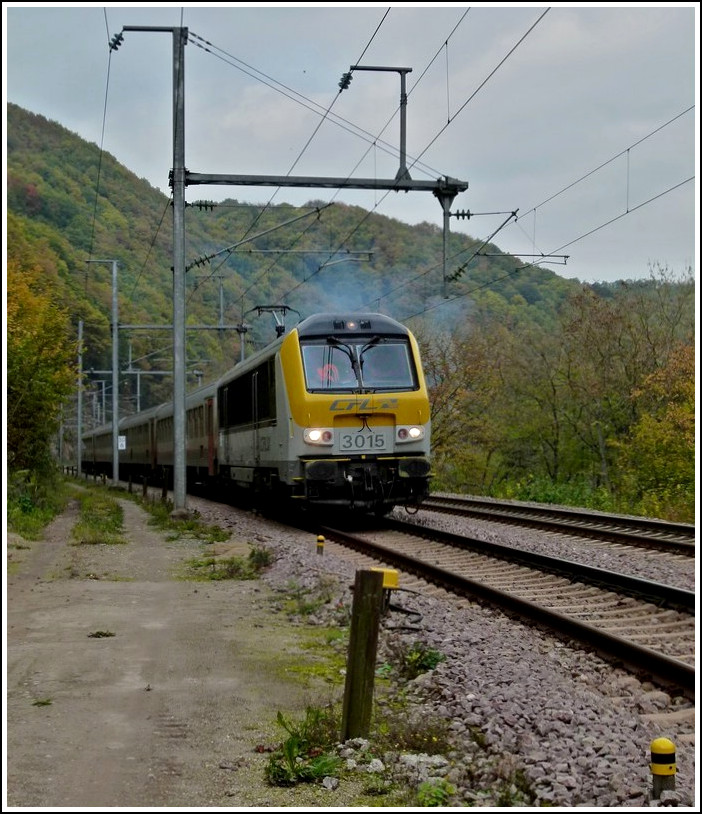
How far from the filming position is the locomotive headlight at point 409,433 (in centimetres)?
1678

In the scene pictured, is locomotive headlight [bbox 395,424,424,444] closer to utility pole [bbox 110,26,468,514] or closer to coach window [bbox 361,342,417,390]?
coach window [bbox 361,342,417,390]

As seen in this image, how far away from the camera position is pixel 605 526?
60.0 ft

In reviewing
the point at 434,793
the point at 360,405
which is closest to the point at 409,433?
the point at 360,405

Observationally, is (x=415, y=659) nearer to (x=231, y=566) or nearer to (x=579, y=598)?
(x=579, y=598)

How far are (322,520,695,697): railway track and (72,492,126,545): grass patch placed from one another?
15.3 feet

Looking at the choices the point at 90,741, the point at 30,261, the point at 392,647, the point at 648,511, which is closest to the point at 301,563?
the point at 392,647

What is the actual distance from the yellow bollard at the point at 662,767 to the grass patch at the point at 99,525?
1327 cm

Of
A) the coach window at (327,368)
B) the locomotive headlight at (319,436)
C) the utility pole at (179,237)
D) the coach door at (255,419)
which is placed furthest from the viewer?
the utility pole at (179,237)

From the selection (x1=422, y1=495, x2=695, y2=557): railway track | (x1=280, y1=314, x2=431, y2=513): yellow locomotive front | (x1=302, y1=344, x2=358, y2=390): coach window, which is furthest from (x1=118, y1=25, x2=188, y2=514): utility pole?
(x1=422, y1=495, x2=695, y2=557): railway track

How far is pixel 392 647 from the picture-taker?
25.8 ft

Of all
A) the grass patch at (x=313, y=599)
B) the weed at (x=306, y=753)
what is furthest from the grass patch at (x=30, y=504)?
→ the weed at (x=306, y=753)

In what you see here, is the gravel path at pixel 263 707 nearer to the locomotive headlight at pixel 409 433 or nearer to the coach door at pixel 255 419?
the locomotive headlight at pixel 409 433

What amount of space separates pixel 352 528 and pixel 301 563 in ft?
18.7

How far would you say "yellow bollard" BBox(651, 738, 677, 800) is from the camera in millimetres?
4574
